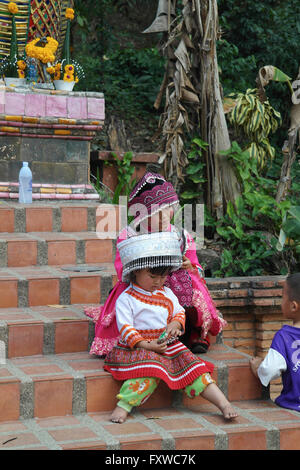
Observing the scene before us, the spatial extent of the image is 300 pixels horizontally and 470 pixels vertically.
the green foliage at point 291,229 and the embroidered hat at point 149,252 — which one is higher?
the green foliage at point 291,229

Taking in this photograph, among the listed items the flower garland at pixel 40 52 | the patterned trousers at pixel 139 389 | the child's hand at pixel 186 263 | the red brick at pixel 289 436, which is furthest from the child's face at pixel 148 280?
the flower garland at pixel 40 52

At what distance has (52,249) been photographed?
4.95 m

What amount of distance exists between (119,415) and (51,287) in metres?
1.31

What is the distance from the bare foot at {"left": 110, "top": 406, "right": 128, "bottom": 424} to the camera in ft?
10.8

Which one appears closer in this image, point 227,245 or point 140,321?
point 140,321

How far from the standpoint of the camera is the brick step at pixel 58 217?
533 centimetres

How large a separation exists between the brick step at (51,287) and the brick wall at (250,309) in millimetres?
1315

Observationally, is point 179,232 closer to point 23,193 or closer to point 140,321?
point 140,321

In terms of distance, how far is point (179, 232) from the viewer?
3934 millimetres

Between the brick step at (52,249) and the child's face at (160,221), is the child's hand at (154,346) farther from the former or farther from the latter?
the brick step at (52,249)

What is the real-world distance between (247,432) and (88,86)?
323 inches

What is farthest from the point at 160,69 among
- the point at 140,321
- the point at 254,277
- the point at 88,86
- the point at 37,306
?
the point at 140,321

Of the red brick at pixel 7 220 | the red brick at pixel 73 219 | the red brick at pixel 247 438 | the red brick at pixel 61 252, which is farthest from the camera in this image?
the red brick at pixel 73 219

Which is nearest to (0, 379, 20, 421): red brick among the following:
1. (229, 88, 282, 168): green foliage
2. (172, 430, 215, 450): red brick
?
(172, 430, 215, 450): red brick
